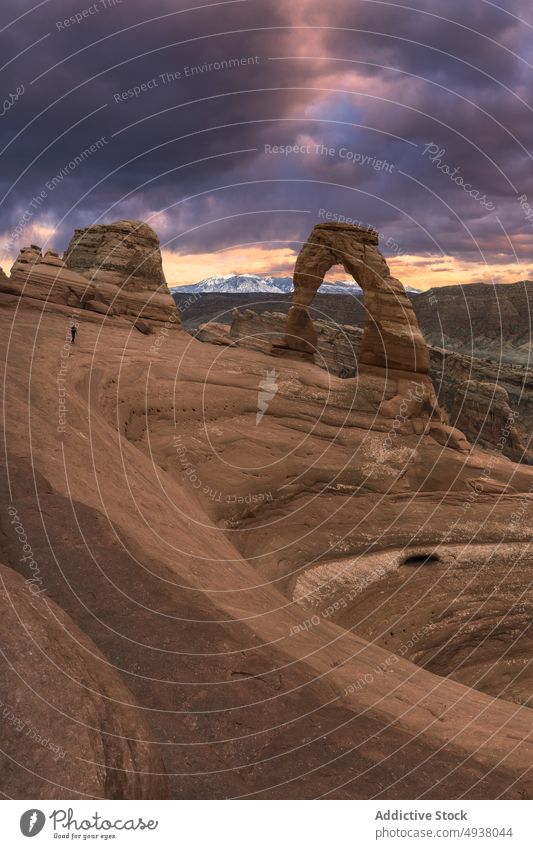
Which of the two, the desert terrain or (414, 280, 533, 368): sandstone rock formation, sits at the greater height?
(414, 280, 533, 368): sandstone rock formation

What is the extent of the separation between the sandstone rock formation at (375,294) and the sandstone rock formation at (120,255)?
1942 cm

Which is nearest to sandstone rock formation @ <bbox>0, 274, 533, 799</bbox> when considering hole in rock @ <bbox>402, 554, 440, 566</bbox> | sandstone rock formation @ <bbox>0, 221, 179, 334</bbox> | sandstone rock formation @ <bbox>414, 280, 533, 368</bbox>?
hole in rock @ <bbox>402, 554, 440, 566</bbox>

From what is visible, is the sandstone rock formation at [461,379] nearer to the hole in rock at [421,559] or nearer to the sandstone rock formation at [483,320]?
the hole in rock at [421,559]

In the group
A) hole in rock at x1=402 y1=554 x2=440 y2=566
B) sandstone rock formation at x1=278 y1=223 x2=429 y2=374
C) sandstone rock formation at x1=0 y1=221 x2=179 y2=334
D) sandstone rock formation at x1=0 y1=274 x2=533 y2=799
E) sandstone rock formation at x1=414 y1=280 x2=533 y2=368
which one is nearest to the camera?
sandstone rock formation at x1=0 y1=274 x2=533 y2=799

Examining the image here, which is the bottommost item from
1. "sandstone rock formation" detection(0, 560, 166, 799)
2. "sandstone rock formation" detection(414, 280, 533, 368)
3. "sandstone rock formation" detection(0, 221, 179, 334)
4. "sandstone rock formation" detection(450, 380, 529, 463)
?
"sandstone rock formation" detection(0, 560, 166, 799)

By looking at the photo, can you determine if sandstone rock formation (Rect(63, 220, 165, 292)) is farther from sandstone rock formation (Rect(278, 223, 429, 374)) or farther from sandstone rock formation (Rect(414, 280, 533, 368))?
sandstone rock formation (Rect(414, 280, 533, 368))

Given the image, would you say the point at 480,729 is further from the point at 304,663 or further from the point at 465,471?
the point at 465,471

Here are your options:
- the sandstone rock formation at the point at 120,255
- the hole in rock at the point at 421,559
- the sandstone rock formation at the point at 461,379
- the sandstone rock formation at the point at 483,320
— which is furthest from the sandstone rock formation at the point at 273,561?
the sandstone rock formation at the point at 483,320

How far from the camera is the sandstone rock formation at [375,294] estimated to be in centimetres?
2656

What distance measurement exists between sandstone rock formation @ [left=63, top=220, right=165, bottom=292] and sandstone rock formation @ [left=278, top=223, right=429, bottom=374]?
764 inches

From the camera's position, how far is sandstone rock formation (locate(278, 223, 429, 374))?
87.1 ft

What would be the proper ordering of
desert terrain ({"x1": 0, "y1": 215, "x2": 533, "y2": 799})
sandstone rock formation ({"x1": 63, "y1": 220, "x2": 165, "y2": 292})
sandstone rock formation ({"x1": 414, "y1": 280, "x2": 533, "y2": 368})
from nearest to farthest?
desert terrain ({"x1": 0, "y1": 215, "x2": 533, "y2": 799}) → sandstone rock formation ({"x1": 63, "y1": 220, "x2": 165, "y2": 292}) → sandstone rock formation ({"x1": 414, "y1": 280, "x2": 533, "y2": 368})

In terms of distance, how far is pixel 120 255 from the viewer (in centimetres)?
4484
